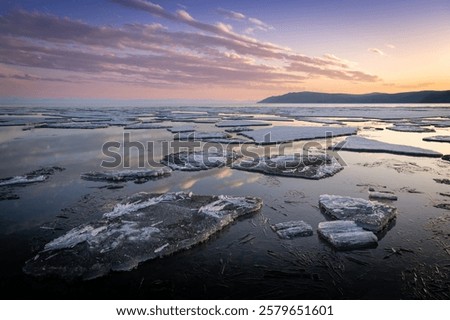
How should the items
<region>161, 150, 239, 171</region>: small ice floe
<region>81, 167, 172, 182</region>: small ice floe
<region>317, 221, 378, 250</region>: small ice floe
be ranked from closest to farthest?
<region>317, 221, 378, 250</region>: small ice floe, <region>81, 167, 172, 182</region>: small ice floe, <region>161, 150, 239, 171</region>: small ice floe

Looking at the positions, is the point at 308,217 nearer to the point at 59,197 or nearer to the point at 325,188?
the point at 325,188

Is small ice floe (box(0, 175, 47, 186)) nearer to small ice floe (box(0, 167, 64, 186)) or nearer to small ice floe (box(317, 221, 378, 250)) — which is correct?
small ice floe (box(0, 167, 64, 186))

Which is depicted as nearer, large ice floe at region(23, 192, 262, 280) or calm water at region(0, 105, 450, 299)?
calm water at region(0, 105, 450, 299)

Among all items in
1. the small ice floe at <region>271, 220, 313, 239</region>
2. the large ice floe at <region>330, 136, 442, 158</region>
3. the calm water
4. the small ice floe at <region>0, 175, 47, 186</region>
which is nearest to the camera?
the calm water

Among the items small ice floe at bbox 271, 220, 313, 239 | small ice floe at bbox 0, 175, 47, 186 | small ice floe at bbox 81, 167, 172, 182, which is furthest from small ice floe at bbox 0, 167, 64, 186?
small ice floe at bbox 271, 220, 313, 239

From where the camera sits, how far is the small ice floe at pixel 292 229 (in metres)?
4.93

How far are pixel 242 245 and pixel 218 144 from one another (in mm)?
9820

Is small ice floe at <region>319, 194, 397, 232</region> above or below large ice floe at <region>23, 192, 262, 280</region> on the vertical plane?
above

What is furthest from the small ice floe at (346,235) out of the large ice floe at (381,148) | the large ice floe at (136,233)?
the large ice floe at (381,148)

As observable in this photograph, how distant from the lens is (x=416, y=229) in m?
5.11

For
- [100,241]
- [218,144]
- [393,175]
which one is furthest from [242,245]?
[218,144]

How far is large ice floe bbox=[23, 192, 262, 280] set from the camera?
4031 millimetres

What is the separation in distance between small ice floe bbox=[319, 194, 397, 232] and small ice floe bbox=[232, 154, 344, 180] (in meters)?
2.19

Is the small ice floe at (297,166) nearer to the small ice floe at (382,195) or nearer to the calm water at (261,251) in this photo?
the calm water at (261,251)
